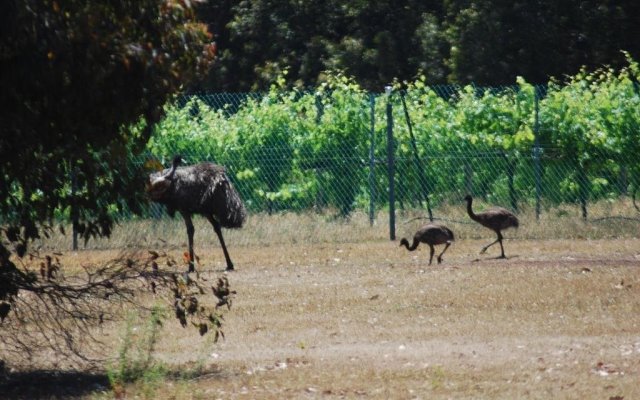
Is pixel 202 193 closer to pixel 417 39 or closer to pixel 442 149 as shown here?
pixel 442 149

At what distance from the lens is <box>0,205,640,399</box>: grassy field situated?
9.71 meters

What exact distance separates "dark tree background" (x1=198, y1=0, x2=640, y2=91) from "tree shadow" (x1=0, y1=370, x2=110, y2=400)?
845 inches

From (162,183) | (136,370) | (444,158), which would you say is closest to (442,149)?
(444,158)

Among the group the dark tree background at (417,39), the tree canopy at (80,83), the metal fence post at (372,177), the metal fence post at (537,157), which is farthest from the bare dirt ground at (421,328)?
the dark tree background at (417,39)

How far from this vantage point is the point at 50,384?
9984 millimetres

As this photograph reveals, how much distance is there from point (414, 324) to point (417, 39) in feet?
82.4

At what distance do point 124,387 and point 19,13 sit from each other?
2821 mm

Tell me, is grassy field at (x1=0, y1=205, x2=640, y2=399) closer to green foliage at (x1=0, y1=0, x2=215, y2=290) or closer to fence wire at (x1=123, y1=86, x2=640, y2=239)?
fence wire at (x1=123, y1=86, x2=640, y2=239)

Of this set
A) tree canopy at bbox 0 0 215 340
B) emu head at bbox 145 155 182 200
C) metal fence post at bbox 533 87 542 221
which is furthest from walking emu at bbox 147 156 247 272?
tree canopy at bbox 0 0 215 340

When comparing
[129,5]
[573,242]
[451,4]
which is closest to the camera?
[129,5]

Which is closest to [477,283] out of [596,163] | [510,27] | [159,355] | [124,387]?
[159,355]

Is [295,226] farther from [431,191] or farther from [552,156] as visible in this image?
[552,156]

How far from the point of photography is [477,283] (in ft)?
49.6

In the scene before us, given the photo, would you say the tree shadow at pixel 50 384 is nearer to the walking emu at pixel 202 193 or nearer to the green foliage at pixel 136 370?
the green foliage at pixel 136 370
